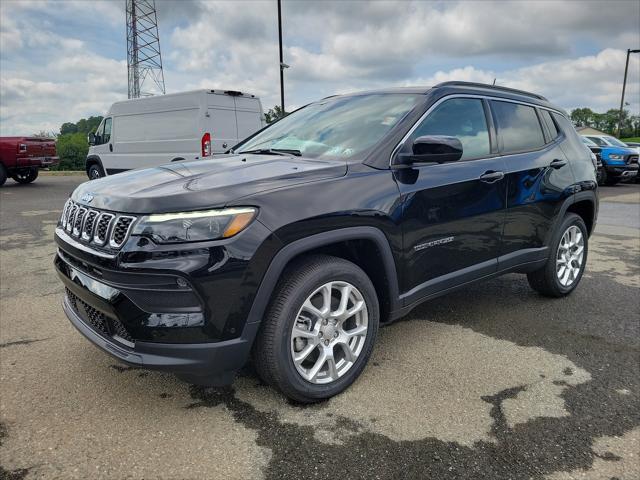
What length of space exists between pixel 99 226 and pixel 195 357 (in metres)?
0.77

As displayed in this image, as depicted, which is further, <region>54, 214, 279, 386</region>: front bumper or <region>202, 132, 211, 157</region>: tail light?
<region>202, 132, 211, 157</region>: tail light

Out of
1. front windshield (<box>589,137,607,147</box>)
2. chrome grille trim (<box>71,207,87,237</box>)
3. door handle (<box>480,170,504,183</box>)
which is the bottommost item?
chrome grille trim (<box>71,207,87,237</box>)

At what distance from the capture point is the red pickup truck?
13647 millimetres

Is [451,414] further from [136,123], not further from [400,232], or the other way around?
[136,123]

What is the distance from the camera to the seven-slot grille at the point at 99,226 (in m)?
2.26

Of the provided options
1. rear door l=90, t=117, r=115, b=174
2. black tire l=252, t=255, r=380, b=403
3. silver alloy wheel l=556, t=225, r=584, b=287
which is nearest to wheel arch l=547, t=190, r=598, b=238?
silver alloy wheel l=556, t=225, r=584, b=287

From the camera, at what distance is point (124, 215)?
2271 mm

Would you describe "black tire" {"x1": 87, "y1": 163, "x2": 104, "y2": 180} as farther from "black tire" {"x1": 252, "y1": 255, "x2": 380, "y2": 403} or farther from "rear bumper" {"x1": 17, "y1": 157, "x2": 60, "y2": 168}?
"black tire" {"x1": 252, "y1": 255, "x2": 380, "y2": 403}

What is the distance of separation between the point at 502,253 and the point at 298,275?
1845 millimetres

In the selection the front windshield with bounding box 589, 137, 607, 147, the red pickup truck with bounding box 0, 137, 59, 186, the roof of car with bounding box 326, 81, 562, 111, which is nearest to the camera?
the roof of car with bounding box 326, 81, 562, 111

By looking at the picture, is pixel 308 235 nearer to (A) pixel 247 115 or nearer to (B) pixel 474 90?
(B) pixel 474 90

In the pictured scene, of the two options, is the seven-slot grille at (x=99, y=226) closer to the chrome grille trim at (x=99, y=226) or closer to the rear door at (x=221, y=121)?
the chrome grille trim at (x=99, y=226)

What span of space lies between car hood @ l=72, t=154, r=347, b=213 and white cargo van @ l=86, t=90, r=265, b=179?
879cm

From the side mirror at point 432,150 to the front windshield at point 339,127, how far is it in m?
0.23
